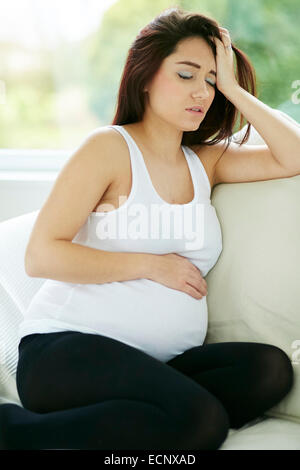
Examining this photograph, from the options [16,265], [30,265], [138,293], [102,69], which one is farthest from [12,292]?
[102,69]

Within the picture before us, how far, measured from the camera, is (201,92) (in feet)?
4.53

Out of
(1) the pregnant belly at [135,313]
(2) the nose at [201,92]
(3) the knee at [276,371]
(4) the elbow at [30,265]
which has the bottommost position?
(3) the knee at [276,371]

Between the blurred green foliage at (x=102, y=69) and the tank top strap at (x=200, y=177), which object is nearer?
the tank top strap at (x=200, y=177)

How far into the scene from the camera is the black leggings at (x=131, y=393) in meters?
1.09

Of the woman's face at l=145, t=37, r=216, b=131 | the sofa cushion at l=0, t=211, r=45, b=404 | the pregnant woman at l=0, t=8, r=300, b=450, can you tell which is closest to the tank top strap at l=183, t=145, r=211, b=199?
the pregnant woman at l=0, t=8, r=300, b=450

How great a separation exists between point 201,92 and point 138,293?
498 mm

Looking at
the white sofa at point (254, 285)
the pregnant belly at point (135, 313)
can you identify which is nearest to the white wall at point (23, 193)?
the white sofa at point (254, 285)

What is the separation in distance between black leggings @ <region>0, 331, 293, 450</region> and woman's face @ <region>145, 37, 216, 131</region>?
0.55 m

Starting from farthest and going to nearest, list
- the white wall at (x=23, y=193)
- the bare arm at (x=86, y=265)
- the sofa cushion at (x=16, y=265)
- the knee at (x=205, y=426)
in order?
the white wall at (x=23, y=193) < the sofa cushion at (x=16, y=265) < the bare arm at (x=86, y=265) < the knee at (x=205, y=426)

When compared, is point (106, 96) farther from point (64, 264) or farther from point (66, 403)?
point (66, 403)

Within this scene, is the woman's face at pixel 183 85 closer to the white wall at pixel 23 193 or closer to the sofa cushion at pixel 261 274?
the sofa cushion at pixel 261 274

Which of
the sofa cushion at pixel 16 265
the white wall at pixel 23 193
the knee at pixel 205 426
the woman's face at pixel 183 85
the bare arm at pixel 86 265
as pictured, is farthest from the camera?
the white wall at pixel 23 193

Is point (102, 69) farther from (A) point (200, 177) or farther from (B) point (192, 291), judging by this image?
Answer: (B) point (192, 291)

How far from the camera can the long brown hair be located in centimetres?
136
